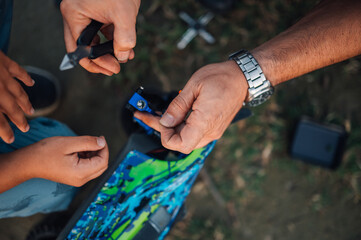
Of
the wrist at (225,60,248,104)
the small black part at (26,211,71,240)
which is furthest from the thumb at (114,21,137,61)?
the small black part at (26,211,71,240)

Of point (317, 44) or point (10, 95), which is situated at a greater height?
point (10, 95)

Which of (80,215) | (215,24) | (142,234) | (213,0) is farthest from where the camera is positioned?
(215,24)

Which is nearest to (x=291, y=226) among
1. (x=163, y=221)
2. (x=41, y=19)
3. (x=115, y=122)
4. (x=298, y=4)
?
(x=163, y=221)

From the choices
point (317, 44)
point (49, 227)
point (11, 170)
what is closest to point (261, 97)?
point (317, 44)

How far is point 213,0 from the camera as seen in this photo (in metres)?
2.23

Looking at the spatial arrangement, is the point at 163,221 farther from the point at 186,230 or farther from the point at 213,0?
the point at 213,0

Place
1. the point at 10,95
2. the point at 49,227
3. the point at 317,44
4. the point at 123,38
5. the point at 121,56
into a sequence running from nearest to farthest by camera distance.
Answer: the point at 10,95 < the point at 123,38 < the point at 121,56 < the point at 317,44 < the point at 49,227

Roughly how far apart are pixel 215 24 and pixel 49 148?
1849 millimetres

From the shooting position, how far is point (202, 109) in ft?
4.21

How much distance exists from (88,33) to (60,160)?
664 mm

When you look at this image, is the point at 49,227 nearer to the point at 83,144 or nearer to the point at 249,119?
the point at 83,144

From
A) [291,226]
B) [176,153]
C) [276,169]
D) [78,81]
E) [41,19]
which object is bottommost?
[291,226]

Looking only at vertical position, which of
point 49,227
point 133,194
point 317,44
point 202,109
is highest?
point 202,109

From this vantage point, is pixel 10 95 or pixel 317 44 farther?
pixel 317 44
